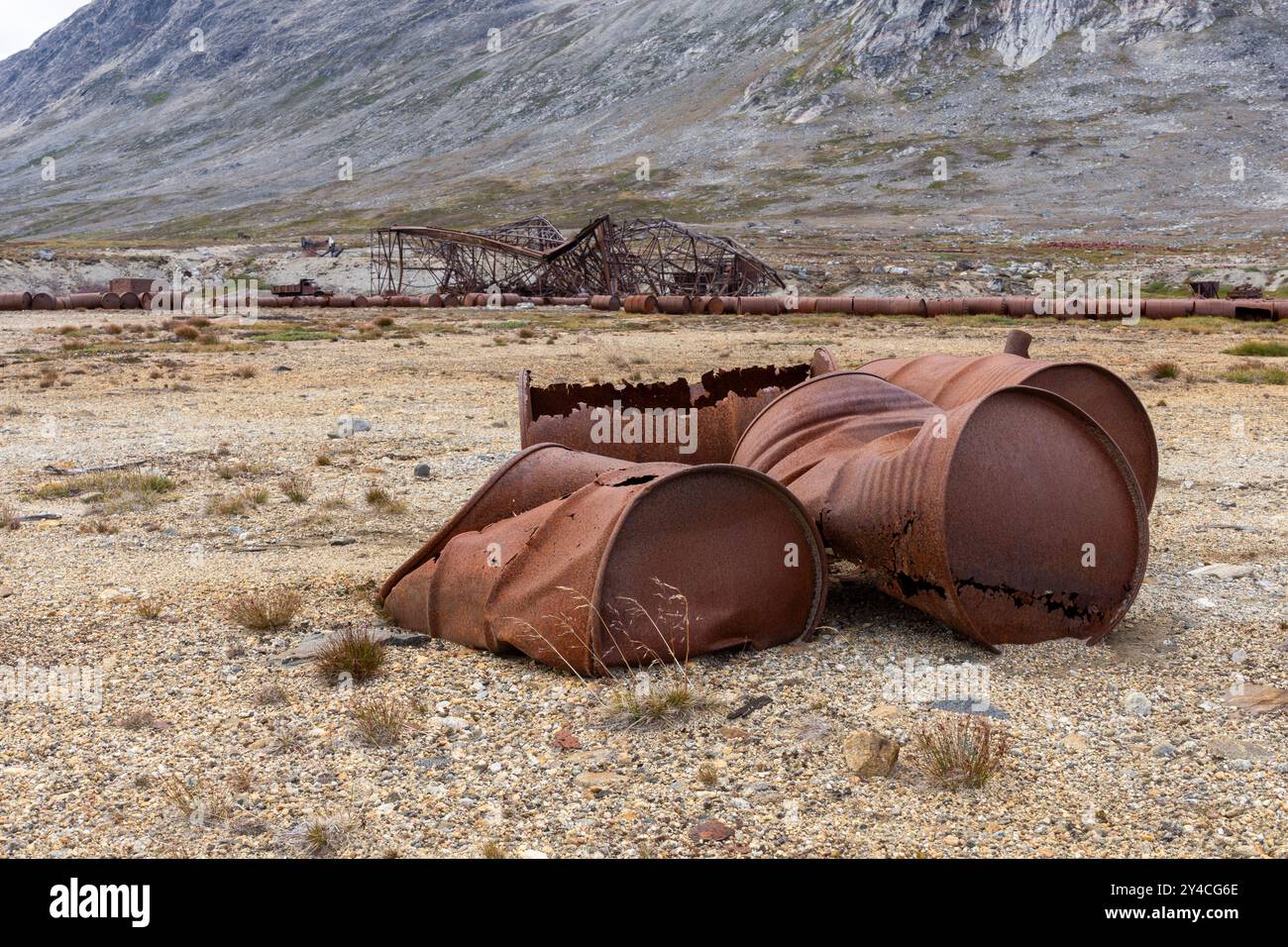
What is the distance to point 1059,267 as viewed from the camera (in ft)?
125

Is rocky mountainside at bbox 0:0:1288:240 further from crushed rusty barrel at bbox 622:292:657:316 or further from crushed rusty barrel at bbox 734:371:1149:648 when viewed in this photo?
crushed rusty barrel at bbox 734:371:1149:648

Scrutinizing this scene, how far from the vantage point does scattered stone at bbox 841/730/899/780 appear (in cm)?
348

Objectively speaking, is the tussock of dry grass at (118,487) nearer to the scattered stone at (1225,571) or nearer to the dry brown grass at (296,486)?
the dry brown grass at (296,486)

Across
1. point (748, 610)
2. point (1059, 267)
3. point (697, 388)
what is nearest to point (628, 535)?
point (748, 610)

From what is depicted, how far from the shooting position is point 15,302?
1121 inches

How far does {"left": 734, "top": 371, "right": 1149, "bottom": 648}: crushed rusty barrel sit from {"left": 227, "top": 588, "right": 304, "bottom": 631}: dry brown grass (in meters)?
2.34

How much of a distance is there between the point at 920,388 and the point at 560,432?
2239mm

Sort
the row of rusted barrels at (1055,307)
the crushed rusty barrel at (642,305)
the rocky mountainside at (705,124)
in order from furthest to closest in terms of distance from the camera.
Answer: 1. the rocky mountainside at (705,124)
2. the crushed rusty barrel at (642,305)
3. the row of rusted barrels at (1055,307)

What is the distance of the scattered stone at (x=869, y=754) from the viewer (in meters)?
3.48

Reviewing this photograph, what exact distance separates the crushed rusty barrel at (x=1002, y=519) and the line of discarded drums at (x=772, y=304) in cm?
2095

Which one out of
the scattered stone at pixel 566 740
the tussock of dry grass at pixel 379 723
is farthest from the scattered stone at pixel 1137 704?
the tussock of dry grass at pixel 379 723

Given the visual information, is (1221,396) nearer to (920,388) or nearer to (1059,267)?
(920,388)

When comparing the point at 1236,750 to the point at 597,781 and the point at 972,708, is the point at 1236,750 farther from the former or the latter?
the point at 597,781

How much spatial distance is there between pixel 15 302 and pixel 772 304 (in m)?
19.1
